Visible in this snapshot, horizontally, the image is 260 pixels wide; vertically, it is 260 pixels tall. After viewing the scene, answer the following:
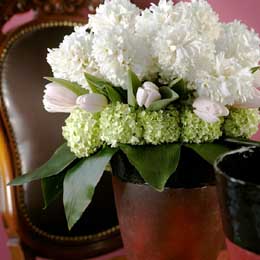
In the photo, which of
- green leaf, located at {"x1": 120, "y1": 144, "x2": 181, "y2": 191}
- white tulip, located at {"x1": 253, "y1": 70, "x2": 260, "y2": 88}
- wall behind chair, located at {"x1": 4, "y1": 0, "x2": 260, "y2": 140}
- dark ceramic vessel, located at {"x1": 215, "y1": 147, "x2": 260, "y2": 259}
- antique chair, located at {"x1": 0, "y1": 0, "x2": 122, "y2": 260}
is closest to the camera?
dark ceramic vessel, located at {"x1": 215, "y1": 147, "x2": 260, "y2": 259}

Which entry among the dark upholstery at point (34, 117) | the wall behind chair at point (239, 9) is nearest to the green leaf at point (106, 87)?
the dark upholstery at point (34, 117)

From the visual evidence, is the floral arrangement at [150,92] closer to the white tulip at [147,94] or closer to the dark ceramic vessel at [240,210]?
the white tulip at [147,94]

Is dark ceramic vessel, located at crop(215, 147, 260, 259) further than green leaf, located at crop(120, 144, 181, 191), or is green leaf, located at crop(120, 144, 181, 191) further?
→ green leaf, located at crop(120, 144, 181, 191)

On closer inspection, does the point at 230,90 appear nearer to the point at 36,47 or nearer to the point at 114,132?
the point at 114,132

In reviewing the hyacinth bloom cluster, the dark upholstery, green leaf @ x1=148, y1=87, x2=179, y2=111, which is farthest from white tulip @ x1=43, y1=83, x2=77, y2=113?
the dark upholstery

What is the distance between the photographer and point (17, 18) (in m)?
1.47

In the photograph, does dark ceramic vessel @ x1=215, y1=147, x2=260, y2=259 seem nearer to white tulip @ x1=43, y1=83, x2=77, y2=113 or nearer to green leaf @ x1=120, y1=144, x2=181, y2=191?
green leaf @ x1=120, y1=144, x2=181, y2=191

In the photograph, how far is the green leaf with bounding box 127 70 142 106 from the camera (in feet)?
1.82

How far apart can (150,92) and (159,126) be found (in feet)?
0.12

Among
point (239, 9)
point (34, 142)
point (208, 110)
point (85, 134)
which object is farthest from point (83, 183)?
point (239, 9)

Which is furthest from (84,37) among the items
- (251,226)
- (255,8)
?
(255,8)

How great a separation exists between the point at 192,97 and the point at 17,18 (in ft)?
3.29

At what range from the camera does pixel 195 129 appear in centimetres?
56

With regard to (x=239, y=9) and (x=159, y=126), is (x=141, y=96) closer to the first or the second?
(x=159, y=126)
